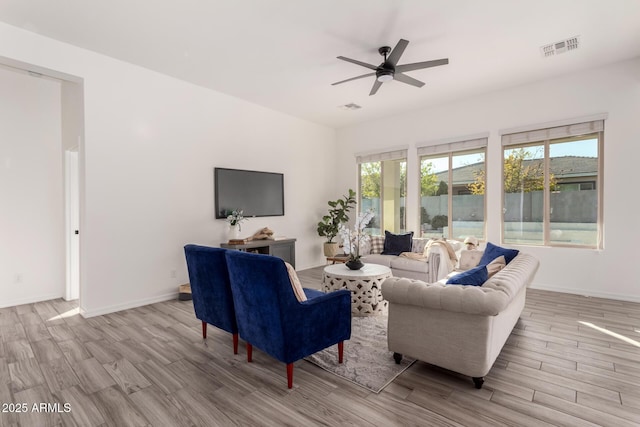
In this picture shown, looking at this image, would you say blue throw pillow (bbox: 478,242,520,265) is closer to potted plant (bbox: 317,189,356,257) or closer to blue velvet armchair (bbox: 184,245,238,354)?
blue velvet armchair (bbox: 184,245,238,354)

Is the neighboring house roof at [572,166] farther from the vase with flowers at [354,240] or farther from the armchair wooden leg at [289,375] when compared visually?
the armchair wooden leg at [289,375]

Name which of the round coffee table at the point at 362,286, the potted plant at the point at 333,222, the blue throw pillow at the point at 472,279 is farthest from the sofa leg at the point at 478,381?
the potted plant at the point at 333,222

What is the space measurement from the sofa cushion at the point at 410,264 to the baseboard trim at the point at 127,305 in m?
3.25

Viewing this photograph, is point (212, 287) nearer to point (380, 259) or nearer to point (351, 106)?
point (380, 259)

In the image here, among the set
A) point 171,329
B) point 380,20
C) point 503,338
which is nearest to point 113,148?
point 171,329

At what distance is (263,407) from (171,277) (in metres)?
3.04

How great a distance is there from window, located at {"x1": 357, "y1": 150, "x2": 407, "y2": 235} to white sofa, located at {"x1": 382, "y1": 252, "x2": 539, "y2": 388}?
405 cm

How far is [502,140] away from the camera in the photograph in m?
5.14

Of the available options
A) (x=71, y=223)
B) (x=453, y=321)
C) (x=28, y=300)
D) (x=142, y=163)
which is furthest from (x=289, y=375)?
(x=28, y=300)

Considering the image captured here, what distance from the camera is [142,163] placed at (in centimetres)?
417

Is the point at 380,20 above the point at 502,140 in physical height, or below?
above

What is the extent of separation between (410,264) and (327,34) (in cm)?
327

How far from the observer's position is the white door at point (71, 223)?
443 centimetres

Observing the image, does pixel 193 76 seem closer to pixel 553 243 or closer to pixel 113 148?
pixel 113 148
